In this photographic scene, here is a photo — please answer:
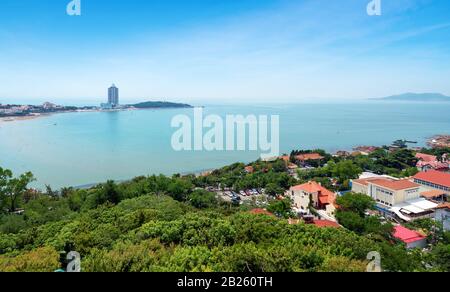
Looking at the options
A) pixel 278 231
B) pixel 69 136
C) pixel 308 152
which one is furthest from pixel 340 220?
pixel 69 136

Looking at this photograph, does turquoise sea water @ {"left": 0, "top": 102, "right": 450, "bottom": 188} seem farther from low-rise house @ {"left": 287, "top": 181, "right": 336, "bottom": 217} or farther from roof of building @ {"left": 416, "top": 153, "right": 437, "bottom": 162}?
low-rise house @ {"left": 287, "top": 181, "right": 336, "bottom": 217}

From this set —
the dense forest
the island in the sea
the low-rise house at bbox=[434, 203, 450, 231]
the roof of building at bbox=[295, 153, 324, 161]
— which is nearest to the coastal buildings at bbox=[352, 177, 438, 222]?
the low-rise house at bbox=[434, 203, 450, 231]

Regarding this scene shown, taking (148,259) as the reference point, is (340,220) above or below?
below

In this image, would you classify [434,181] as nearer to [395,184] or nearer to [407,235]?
[395,184]

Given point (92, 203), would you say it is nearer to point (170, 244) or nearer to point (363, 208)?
point (170, 244)

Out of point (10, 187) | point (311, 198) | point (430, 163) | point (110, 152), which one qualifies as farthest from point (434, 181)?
point (110, 152)
